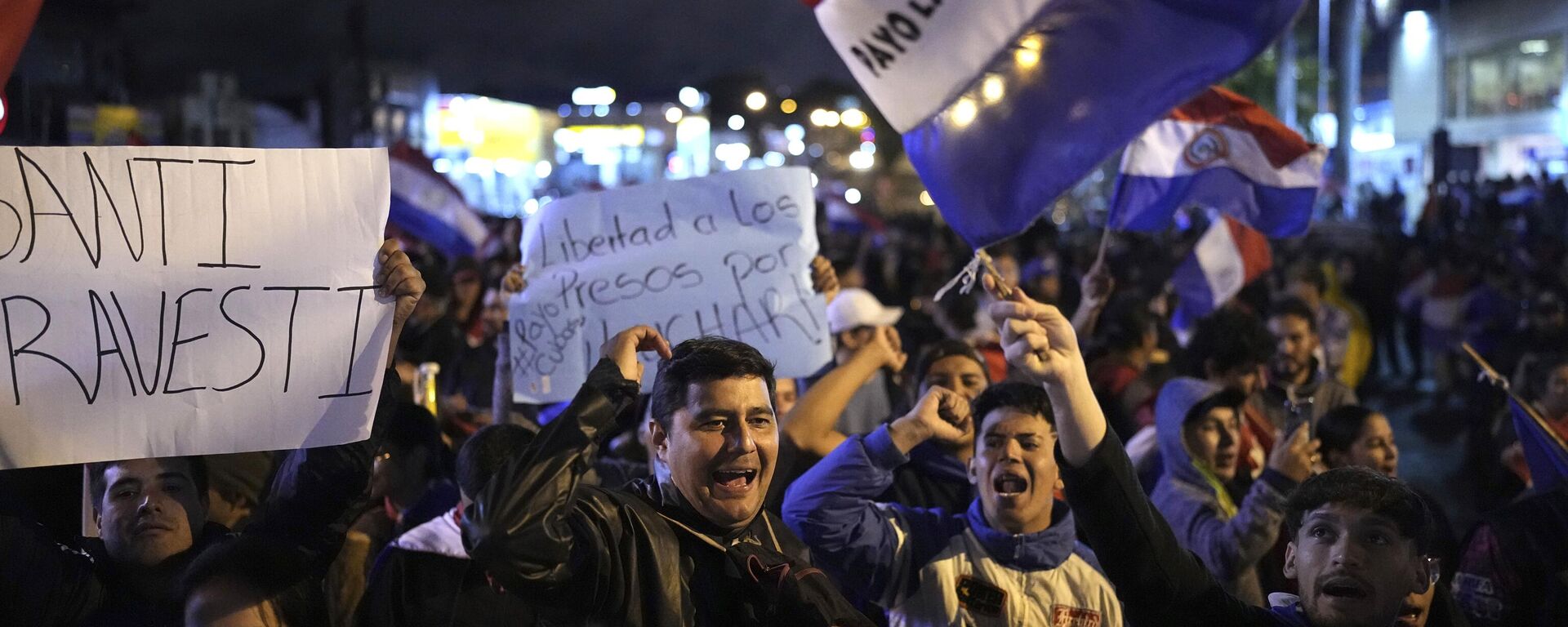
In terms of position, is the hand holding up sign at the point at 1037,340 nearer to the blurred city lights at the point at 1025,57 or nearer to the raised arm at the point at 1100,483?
the raised arm at the point at 1100,483

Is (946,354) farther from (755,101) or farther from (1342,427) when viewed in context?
(755,101)

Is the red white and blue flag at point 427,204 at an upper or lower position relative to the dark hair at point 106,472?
upper

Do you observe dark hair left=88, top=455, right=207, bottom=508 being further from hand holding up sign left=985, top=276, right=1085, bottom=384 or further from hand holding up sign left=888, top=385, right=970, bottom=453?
hand holding up sign left=985, top=276, right=1085, bottom=384

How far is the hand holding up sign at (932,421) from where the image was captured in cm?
396

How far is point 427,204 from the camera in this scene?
11672 millimetres

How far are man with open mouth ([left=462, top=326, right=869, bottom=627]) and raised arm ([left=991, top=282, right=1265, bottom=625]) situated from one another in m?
0.53

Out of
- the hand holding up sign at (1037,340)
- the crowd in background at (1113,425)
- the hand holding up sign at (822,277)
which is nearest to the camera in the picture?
the hand holding up sign at (1037,340)

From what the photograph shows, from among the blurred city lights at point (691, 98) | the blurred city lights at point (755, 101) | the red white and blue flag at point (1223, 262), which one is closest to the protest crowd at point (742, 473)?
the red white and blue flag at point (1223, 262)

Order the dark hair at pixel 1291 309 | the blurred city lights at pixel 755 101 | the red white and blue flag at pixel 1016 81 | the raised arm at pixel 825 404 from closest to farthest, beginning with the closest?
1. the red white and blue flag at pixel 1016 81
2. the raised arm at pixel 825 404
3. the dark hair at pixel 1291 309
4. the blurred city lights at pixel 755 101

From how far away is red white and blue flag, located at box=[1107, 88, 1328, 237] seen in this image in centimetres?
729

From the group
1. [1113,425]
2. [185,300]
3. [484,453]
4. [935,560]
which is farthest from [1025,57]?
[1113,425]

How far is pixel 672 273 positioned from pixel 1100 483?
2.98 m

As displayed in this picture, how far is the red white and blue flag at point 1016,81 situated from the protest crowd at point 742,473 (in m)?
0.04

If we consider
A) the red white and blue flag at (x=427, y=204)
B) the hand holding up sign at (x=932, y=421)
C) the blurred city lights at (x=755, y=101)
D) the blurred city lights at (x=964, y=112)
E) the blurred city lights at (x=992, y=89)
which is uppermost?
the blurred city lights at (x=755, y=101)
